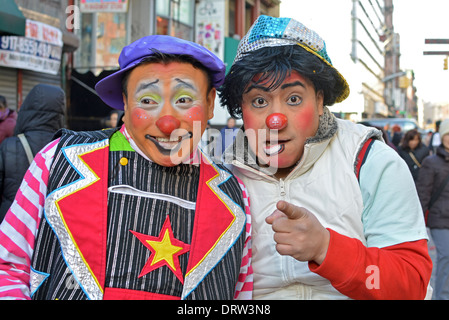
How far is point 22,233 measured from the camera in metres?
1.66

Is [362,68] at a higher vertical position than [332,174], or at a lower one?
higher

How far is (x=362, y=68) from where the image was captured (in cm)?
4091

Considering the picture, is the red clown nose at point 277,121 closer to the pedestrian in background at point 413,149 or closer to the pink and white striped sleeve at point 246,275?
the pink and white striped sleeve at point 246,275

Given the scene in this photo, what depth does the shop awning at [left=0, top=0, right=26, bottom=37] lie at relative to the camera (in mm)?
6699

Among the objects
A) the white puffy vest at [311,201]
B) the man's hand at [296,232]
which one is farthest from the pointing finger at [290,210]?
the white puffy vest at [311,201]

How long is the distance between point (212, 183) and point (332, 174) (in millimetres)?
482

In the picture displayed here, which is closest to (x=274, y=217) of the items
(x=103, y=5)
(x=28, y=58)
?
(x=28, y=58)

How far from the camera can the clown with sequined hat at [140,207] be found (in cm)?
163

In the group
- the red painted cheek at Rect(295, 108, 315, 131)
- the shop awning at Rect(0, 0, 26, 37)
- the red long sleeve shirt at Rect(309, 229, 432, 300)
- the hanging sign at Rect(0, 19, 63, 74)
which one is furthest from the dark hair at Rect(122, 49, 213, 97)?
the hanging sign at Rect(0, 19, 63, 74)

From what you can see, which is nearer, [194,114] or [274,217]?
[274,217]

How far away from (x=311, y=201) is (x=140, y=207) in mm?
672

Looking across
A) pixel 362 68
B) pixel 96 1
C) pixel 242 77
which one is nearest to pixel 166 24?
pixel 96 1

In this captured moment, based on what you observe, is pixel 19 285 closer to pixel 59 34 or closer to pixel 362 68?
pixel 59 34

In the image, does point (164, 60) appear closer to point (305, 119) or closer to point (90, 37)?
point (305, 119)
